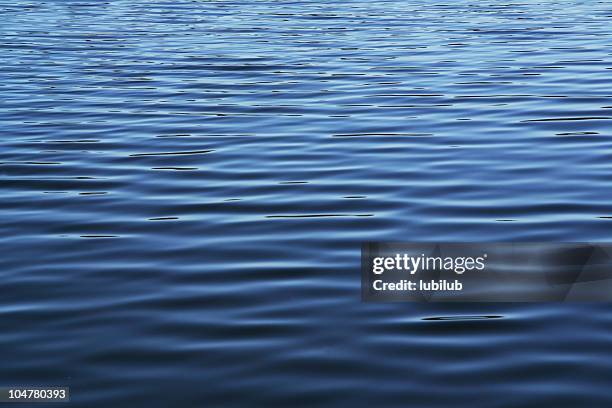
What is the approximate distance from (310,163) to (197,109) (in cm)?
300

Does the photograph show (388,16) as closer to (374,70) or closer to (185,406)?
(374,70)

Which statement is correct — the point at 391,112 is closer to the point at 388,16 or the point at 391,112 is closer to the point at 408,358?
the point at 408,358

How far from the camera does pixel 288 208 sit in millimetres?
8531

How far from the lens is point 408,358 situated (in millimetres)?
5734

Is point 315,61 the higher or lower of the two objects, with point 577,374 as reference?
lower

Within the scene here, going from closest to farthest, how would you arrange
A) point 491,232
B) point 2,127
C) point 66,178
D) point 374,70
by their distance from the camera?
point 491,232 < point 66,178 < point 2,127 < point 374,70

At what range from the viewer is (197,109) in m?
12.7

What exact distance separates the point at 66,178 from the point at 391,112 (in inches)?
147

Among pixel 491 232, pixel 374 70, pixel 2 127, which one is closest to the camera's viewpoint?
pixel 491 232

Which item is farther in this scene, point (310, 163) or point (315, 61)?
point (315, 61)

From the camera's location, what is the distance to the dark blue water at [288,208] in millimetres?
5609

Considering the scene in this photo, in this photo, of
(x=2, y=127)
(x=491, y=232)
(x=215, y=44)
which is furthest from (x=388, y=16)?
(x=491, y=232)

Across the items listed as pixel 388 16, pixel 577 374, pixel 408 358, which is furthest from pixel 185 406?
pixel 388 16

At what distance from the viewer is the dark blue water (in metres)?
5.61
